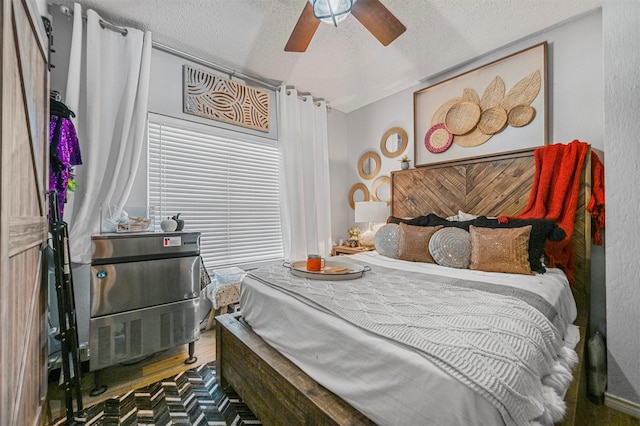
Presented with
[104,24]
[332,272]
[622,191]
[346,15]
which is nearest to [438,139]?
[622,191]

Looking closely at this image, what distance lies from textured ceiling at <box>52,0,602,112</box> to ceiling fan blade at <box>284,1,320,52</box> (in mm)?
341

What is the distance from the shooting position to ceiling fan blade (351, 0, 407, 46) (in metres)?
1.68

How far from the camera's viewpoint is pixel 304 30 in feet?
6.30

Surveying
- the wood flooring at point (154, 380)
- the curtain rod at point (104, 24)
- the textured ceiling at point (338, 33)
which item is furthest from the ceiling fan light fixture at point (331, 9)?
the wood flooring at point (154, 380)

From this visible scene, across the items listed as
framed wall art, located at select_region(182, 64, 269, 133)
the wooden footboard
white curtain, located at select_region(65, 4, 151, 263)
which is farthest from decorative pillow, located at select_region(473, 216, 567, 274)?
Answer: white curtain, located at select_region(65, 4, 151, 263)

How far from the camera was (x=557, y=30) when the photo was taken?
2.40m

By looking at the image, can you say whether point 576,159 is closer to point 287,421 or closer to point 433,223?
point 433,223

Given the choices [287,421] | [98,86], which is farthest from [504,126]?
[98,86]

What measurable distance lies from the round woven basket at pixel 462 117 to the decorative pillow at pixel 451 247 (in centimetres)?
126

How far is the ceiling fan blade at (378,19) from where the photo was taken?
1681 millimetres

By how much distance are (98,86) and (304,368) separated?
2628mm

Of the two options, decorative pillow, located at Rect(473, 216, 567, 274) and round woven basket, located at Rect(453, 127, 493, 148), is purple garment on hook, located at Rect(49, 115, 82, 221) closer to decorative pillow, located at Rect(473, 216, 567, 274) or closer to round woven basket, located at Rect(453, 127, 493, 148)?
decorative pillow, located at Rect(473, 216, 567, 274)

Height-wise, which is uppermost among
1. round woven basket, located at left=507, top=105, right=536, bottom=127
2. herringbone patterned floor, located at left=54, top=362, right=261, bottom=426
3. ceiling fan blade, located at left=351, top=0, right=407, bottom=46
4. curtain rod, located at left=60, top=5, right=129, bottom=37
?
curtain rod, located at left=60, top=5, right=129, bottom=37

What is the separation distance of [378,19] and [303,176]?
6.79ft
